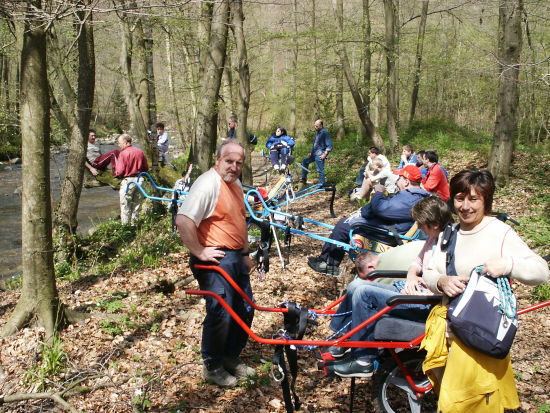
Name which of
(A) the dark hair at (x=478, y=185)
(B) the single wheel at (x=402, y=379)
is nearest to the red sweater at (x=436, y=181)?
(B) the single wheel at (x=402, y=379)

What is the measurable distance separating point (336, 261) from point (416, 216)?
2.60m

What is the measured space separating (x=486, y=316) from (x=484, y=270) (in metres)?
0.25

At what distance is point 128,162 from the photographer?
9.33 metres

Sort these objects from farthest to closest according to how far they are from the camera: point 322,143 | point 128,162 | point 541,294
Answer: point 322,143, point 128,162, point 541,294

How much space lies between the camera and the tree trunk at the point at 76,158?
755 cm

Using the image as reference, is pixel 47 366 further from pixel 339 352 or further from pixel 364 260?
pixel 364 260

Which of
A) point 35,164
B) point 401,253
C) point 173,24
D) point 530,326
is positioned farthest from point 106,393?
point 173,24

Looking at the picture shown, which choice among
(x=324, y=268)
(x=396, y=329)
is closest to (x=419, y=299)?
(x=396, y=329)

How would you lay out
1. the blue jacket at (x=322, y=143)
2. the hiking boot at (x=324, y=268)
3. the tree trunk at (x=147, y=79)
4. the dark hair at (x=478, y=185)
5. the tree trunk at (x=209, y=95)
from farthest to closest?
1. the blue jacket at (x=322, y=143)
2. the tree trunk at (x=147, y=79)
3. the tree trunk at (x=209, y=95)
4. the hiking boot at (x=324, y=268)
5. the dark hair at (x=478, y=185)

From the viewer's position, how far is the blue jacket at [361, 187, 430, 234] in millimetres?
5569

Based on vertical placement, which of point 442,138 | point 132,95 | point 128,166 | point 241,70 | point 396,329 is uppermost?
point 241,70

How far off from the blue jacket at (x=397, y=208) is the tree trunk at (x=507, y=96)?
5978mm

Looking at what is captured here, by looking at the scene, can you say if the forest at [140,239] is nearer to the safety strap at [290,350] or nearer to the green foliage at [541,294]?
the green foliage at [541,294]

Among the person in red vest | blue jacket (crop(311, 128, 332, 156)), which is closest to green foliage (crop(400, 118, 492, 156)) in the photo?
blue jacket (crop(311, 128, 332, 156))
